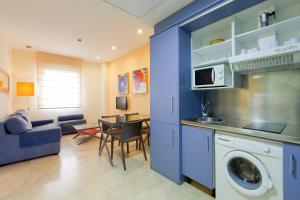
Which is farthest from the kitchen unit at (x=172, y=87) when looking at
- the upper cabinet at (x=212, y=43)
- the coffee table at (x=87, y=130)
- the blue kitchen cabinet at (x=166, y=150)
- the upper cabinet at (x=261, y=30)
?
the coffee table at (x=87, y=130)

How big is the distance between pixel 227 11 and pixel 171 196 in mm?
2371

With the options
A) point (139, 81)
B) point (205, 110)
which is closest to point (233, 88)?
point (205, 110)

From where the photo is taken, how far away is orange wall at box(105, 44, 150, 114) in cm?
407

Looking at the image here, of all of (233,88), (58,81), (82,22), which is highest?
(82,22)

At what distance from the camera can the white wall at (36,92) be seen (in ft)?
14.7

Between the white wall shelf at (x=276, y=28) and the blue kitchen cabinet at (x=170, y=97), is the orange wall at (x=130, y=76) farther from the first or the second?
the white wall shelf at (x=276, y=28)

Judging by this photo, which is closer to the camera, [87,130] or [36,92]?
[87,130]

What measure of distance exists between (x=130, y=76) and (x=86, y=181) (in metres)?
3.28

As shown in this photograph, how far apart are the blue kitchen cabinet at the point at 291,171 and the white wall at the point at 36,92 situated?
587cm

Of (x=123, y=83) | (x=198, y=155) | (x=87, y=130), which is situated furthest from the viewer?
(x=123, y=83)

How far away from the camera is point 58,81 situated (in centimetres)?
511

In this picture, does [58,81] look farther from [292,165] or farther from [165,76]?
[292,165]

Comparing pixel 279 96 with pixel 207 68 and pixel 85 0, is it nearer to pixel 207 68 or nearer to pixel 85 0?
pixel 207 68

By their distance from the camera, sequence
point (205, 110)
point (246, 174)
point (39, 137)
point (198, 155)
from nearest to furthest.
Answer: point (246, 174) < point (198, 155) < point (205, 110) < point (39, 137)
